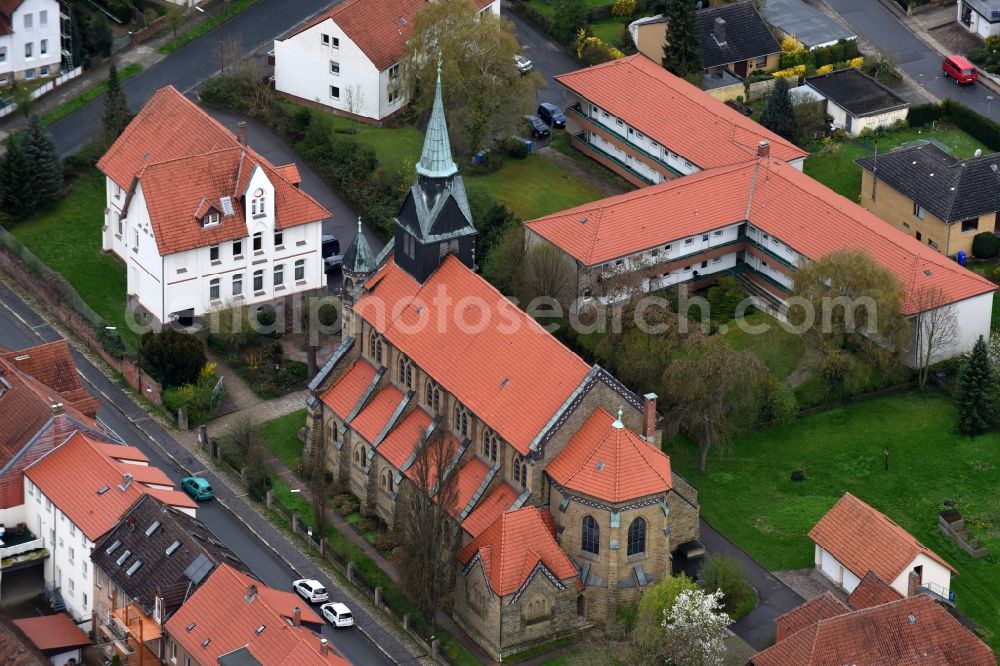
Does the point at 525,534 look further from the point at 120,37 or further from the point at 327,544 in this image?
the point at 120,37

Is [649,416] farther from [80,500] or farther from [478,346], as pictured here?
[80,500]

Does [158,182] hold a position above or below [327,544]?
above

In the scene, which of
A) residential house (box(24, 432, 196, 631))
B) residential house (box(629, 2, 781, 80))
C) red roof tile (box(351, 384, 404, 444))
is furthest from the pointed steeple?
residential house (box(629, 2, 781, 80))

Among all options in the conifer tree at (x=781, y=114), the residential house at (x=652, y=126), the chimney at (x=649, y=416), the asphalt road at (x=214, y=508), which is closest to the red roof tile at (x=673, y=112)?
the residential house at (x=652, y=126)

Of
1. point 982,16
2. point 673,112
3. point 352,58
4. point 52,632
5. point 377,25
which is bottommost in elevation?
point 52,632

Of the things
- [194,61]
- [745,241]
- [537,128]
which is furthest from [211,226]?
[745,241]

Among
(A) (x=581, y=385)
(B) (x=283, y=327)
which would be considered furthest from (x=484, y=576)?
(B) (x=283, y=327)

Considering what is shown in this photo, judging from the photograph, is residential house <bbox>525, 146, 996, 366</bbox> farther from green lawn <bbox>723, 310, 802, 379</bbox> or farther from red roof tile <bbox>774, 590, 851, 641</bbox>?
red roof tile <bbox>774, 590, 851, 641</bbox>
